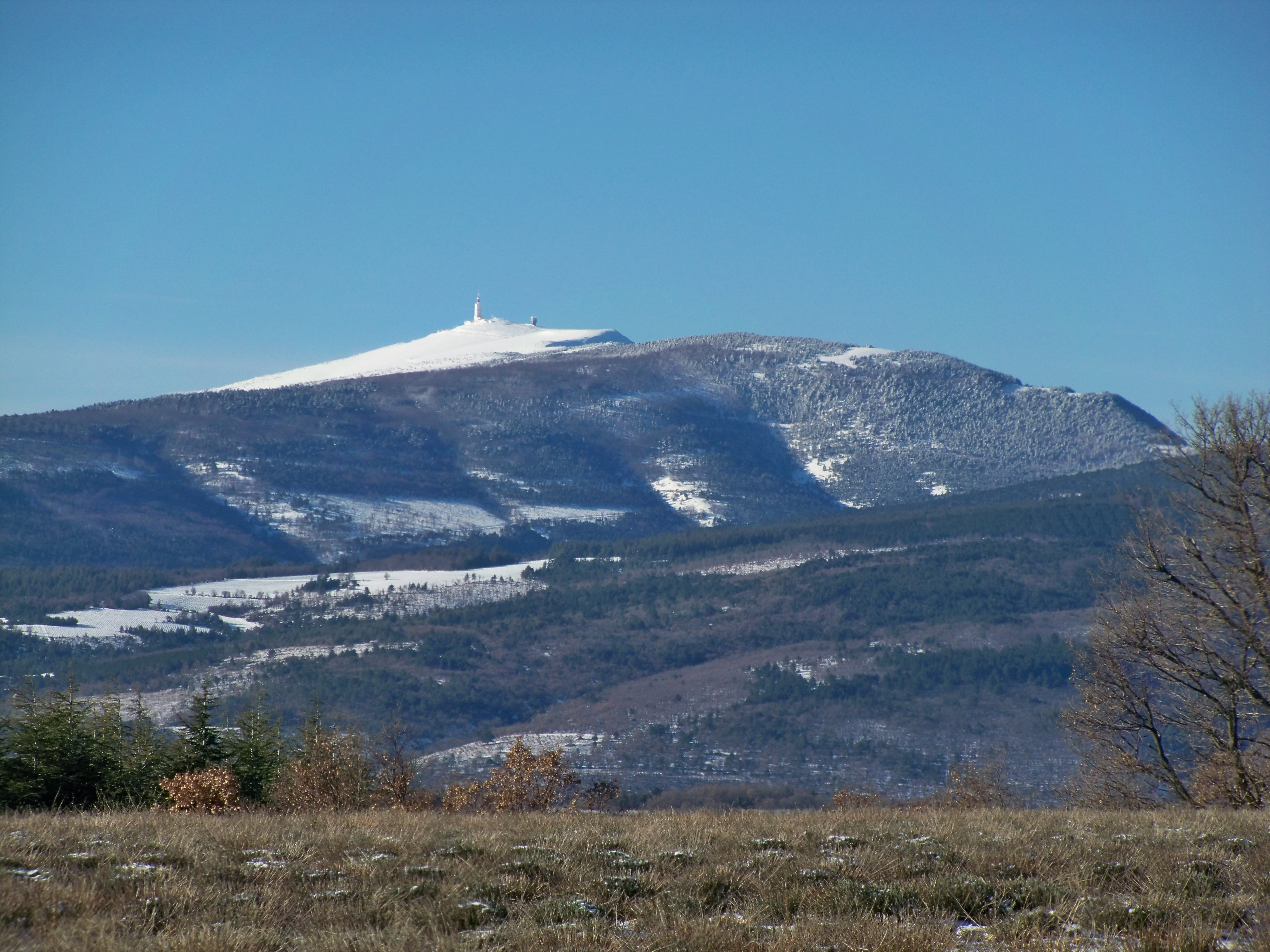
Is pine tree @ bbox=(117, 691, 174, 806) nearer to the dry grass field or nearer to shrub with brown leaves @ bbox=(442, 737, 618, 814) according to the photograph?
shrub with brown leaves @ bbox=(442, 737, 618, 814)

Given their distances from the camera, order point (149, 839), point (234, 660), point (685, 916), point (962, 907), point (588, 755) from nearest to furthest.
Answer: point (685, 916) < point (962, 907) < point (149, 839) < point (588, 755) < point (234, 660)

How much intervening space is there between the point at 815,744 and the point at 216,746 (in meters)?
134

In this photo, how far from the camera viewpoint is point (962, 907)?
937 centimetres

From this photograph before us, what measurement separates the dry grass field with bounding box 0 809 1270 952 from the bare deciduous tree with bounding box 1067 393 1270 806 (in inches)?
628

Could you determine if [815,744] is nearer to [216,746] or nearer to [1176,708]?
[1176,708]

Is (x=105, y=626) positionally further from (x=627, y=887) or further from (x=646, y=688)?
(x=627, y=887)

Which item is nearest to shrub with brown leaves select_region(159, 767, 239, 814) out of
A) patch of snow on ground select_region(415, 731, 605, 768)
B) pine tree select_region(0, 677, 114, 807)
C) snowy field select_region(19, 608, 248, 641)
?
pine tree select_region(0, 677, 114, 807)

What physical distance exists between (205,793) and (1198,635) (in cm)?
2531

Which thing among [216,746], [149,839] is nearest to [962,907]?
[149,839]

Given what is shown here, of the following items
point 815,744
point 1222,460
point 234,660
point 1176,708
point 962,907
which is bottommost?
point 815,744

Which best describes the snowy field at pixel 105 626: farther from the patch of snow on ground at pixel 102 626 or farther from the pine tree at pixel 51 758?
the pine tree at pixel 51 758

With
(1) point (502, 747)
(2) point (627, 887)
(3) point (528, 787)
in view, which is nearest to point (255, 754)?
(3) point (528, 787)

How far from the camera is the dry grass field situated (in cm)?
800

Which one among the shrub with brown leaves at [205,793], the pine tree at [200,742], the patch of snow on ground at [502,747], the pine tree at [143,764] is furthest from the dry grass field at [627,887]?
the patch of snow on ground at [502,747]
